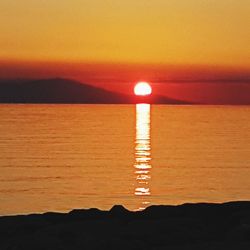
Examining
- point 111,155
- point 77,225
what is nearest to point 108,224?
point 77,225

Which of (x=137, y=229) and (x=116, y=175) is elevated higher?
(x=116, y=175)

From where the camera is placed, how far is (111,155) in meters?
63.2

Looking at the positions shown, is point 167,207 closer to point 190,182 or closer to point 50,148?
point 190,182

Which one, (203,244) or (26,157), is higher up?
(26,157)

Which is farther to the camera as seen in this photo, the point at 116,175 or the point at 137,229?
the point at 116,175

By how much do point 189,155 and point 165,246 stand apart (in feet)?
175

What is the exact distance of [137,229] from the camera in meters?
10.7

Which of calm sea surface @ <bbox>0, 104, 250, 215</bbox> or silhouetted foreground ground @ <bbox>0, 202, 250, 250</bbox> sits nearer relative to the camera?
silhouetted foreground ground @ <bbox>0, 202, 250, 250</bbox>

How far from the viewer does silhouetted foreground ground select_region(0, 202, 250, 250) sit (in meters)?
9.60

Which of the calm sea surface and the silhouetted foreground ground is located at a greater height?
the calm sea surface

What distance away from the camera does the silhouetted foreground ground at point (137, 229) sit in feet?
31.5

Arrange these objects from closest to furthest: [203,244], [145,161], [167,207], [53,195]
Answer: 1. [203,244]
2. [167,207]
3. [53,195]
4. [145,161]

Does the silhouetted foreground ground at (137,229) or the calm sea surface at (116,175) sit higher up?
the calm sea surface at (116,175)

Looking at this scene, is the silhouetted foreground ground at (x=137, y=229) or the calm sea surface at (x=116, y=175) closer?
the silhouetted foreground ground at (x=137, y=229)
